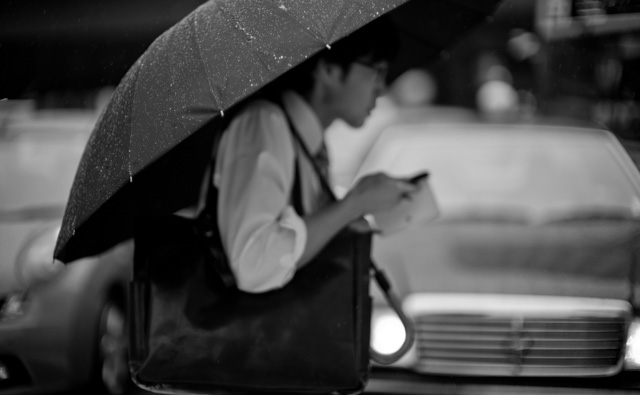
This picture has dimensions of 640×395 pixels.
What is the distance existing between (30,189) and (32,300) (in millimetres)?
1240

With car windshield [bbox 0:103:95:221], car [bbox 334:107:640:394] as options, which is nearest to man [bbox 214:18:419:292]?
car [bbox 334:107:640:394]

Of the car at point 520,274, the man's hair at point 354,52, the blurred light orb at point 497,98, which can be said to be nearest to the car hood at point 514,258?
the car at point 520,274

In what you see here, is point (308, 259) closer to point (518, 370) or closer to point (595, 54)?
point (518, 370)

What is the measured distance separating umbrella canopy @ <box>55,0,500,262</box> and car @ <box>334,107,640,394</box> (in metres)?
1.62

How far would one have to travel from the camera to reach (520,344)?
3486 mm

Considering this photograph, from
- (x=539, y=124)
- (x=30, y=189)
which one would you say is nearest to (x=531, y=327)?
(x=539, y=124)

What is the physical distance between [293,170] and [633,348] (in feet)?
6.40

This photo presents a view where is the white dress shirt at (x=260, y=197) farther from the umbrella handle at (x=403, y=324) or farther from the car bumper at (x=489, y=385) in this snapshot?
the car bumper at (x=489, y=385)

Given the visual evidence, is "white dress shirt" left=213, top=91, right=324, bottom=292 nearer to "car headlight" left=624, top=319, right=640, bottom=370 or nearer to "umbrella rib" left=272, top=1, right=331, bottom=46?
"umbrella rib" left=272, top=1, right=331, bottom=46

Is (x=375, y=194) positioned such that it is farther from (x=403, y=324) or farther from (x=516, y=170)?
(x=516, y=170)

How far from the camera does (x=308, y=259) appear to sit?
2096 millimetres

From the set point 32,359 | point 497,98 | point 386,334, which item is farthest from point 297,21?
point 497,98

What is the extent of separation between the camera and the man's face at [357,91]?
2330 mm

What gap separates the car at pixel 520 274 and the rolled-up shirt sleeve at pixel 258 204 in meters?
1.38
